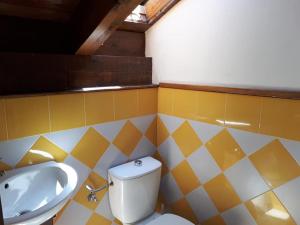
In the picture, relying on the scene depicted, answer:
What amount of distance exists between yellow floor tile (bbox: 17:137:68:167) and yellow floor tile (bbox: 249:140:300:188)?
1150 mm

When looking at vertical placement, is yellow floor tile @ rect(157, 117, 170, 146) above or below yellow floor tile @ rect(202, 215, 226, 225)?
above

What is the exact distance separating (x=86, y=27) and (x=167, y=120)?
35.2 inches

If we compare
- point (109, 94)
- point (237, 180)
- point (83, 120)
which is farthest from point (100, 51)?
point (237, 180)

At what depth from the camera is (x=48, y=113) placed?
4.31ft

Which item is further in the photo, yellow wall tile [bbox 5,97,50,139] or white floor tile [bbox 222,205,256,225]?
white floor tile [bbox 222,205,256,225]

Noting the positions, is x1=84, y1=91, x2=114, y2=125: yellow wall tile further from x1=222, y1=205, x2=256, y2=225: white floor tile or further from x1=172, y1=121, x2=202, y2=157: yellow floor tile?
x1=222, y1=205, x2=256, y2=225: white floor tile

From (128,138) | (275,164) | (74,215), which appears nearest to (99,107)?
(128,138)

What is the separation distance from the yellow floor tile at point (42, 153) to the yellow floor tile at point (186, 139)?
0.81m

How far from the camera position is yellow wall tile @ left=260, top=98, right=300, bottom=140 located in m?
1.16

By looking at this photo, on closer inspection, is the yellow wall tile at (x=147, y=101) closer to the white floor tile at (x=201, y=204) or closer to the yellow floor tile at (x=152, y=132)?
the yellow floor tile at (x=152, y=132)

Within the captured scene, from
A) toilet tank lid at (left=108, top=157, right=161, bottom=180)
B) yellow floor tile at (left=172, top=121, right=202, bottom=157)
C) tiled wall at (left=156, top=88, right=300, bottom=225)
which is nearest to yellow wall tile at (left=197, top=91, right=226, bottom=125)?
tiled wall at (left=156, top=88, right=300, bottom=225)

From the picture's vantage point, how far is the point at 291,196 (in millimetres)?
1221

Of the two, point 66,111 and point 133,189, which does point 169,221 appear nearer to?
point 133,189

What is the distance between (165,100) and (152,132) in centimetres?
29
